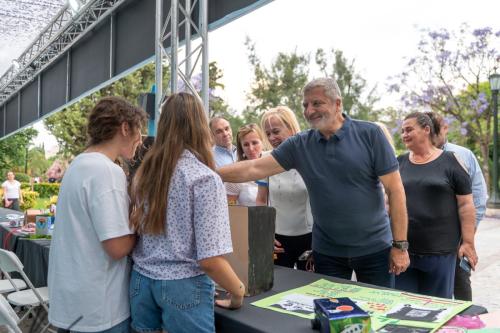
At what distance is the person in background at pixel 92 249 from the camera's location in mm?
1288

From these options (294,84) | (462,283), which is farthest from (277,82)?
(462,283)

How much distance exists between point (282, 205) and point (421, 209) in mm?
733

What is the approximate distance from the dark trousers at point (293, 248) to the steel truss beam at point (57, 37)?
5.04 meters

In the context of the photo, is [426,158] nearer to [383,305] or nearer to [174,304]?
[383,305]

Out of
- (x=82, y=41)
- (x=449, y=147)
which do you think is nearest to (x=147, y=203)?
(x=449, y=147)

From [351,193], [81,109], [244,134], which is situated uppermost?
[81,109]

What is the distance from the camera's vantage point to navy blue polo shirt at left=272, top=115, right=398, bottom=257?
182 cm

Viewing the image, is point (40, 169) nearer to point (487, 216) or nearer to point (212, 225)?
point (487, 216)

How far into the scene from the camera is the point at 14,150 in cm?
2891

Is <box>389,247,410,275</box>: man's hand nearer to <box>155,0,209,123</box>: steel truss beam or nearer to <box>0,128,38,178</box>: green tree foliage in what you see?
<box>155,0,209,123</box>: steel truss beam

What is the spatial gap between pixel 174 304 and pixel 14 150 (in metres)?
31.7

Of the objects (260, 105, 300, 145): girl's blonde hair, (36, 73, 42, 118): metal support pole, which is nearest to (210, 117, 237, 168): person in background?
(260, 105, 300, 145): girl's blonde hair

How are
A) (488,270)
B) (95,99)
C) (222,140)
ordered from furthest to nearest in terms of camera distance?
(95,99), (488,270), (222,140)

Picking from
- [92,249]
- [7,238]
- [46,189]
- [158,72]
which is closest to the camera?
[92,249]
